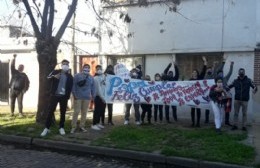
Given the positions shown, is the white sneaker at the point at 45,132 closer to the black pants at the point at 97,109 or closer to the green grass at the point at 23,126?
the green grass at the point at 23,126

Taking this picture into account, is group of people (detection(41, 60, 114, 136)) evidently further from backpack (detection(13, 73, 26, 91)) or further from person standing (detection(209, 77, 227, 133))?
backpack (detection(13, 73, 26, 91))

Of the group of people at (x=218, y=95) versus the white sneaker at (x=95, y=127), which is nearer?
the group of people at (x=218, y=95)

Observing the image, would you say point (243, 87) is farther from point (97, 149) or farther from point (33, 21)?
point (33, 21)

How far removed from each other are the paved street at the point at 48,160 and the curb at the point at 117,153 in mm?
335

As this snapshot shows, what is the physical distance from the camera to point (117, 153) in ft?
34.1

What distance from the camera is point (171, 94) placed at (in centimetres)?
1361

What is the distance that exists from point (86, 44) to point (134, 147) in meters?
8.12

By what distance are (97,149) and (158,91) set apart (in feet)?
12.2

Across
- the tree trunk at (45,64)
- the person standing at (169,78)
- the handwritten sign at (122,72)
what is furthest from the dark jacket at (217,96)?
the tree trunk at (45,64)

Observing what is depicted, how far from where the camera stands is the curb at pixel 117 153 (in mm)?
9356

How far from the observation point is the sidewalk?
372 inches

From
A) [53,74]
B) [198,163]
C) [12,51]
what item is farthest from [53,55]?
[12,51]

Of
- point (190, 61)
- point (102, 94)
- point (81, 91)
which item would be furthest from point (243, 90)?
point (81, 91)

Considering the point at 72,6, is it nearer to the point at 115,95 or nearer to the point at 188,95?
the point at 115,95
